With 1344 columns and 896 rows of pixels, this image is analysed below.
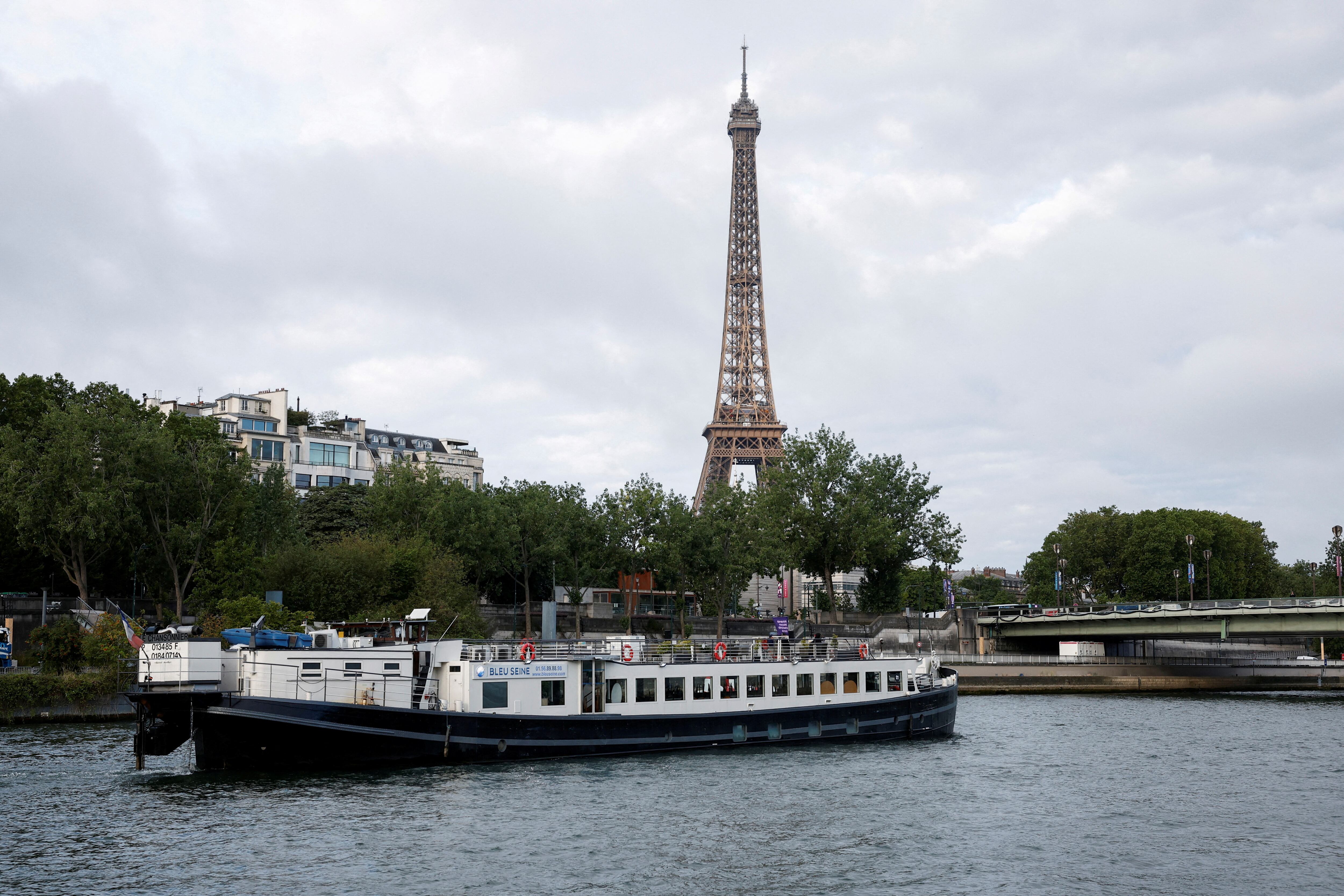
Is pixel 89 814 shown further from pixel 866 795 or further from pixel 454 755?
pixel 866 795

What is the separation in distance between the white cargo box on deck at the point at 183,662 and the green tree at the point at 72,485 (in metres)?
28.2

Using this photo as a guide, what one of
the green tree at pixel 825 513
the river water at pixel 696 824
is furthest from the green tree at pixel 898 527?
the river water at pixel 696 824

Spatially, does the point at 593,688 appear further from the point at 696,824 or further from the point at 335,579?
the point at 335,579

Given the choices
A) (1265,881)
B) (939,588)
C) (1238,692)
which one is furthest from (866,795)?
(939,588)

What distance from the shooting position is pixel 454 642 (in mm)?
39156

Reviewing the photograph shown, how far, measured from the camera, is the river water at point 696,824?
24.7 meters

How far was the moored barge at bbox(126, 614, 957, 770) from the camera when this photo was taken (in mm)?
35438

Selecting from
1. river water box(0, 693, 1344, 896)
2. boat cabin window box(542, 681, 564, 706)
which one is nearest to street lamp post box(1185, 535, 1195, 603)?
river water box(0, 693, 1344, 896)

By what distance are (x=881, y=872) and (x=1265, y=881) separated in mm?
8052

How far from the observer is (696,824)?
1185 inches

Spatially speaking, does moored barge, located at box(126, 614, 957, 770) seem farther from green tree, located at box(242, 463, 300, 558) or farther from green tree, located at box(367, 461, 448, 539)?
green tree, located at box(367, 461, 448, 539)

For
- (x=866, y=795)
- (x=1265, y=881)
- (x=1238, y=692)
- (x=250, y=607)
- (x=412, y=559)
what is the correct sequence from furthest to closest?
(x=1238, y=692), (x=412, y=559), (x=250, y=607), (x=866, y=795), (x=1265, y=881)

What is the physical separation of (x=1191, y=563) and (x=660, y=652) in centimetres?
7053

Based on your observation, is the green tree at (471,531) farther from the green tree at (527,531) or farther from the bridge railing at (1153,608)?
the bridge railing at (1153,608)
